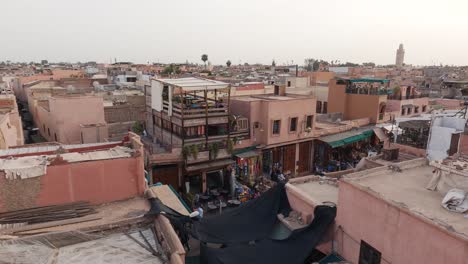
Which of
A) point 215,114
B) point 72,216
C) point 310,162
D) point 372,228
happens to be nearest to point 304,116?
point 310,162

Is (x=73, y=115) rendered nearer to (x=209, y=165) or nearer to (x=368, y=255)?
(x=209, y=165)

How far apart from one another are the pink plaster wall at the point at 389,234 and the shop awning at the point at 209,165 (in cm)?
1010

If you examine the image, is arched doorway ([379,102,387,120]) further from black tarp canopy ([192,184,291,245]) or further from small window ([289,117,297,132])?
black tarp canopy ([192,184,291,245])

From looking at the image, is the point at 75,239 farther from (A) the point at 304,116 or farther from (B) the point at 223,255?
(A) the point at 304,116

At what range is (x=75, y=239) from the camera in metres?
8.80

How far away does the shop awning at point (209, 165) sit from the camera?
18.6m

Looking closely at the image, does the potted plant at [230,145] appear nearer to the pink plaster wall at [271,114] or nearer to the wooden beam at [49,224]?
the pink plaster wall at [271,114]

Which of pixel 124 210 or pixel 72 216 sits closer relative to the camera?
pixel 72 216

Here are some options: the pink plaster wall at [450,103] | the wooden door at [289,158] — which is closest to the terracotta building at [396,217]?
the wooden door at [289,158]

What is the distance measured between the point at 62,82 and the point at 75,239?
41.1 m

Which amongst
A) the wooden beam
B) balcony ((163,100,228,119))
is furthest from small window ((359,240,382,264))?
balcony ((163,100,228,119))

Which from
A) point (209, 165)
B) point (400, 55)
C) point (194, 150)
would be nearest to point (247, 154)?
point (209, 165)

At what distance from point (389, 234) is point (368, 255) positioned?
1.16 m

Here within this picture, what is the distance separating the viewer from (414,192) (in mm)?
9352
